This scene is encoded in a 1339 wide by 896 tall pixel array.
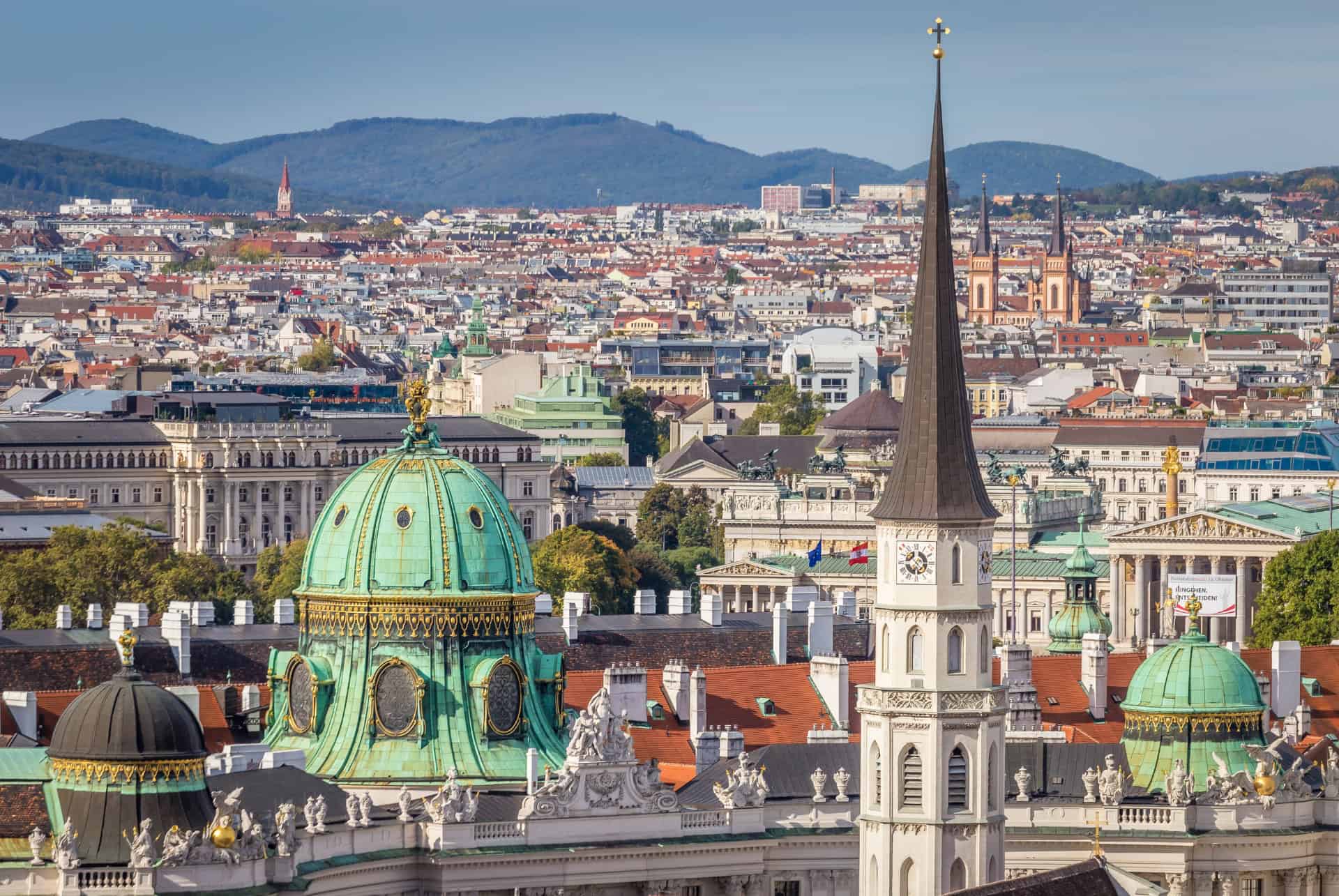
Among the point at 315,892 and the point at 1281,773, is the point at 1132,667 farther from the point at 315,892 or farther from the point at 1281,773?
the point at 315,892

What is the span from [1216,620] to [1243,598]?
4889 millimetres

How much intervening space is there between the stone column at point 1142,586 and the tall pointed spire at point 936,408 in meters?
113

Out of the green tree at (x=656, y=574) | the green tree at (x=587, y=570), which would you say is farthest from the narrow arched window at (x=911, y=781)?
the green tree at (x=656, y=574)

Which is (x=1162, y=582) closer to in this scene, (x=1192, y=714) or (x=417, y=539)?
(x=1192, y=714)

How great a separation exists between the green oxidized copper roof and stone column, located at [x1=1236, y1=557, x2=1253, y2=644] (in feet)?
327

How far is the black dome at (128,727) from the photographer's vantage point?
72.5 m

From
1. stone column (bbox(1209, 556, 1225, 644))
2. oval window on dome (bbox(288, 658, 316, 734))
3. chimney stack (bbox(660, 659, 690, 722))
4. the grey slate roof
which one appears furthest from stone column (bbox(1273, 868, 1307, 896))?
stone column (bbox(1209, 556, 1225, 644))

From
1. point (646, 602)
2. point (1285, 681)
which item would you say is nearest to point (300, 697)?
point (1285, 681)

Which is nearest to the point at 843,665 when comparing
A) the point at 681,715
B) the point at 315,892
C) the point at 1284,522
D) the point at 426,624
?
the point at 681,715

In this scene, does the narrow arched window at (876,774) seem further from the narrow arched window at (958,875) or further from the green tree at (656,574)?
the green tree at (656,574)

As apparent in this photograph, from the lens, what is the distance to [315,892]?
76.0 m

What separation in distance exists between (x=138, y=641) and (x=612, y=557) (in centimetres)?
7267

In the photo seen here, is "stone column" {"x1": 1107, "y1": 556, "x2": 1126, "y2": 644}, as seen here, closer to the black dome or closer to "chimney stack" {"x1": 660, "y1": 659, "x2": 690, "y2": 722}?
"chimney stack" {"x1": 660, "y1": 659, "x2": 690, "y2": 722}

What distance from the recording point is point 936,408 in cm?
7819
